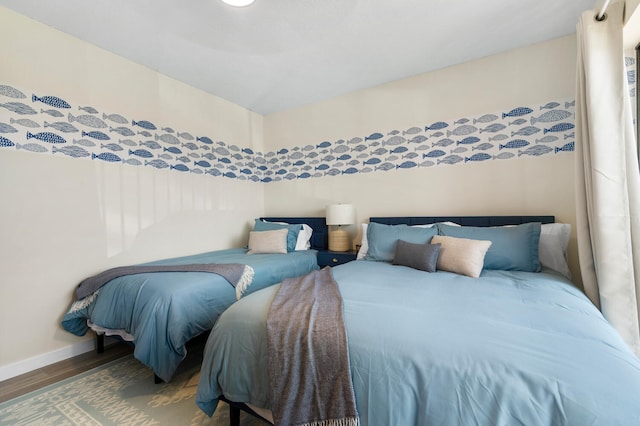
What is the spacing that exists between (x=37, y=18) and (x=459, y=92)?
142 inches

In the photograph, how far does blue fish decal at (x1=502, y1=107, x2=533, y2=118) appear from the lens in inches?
98.6

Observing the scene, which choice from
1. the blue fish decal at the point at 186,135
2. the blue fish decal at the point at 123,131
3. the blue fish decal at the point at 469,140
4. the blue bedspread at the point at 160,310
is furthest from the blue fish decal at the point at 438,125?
the blue fish decal at the point at 123,131

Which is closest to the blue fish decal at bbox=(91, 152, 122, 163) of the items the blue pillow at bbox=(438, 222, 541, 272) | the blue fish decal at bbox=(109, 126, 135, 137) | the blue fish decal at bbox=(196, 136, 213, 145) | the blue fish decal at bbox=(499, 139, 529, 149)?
the blue fish decal at bbox=(109, 126, 135, 137)

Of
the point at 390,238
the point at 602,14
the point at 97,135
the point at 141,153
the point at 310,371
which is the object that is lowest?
the point at 310,371

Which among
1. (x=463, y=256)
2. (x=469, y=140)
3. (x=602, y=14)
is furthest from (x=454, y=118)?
(x=463, y=256)

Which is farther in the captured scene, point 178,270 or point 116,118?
point 116,118

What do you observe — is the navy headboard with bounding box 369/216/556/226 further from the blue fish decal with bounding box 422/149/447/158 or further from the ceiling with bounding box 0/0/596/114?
the ceiling with bounding box 0/0/596/114

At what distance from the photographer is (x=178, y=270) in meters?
2.22

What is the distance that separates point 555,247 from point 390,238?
123 centimetres

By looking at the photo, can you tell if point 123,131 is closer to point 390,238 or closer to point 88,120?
point 88,120

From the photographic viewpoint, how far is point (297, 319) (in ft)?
4.00

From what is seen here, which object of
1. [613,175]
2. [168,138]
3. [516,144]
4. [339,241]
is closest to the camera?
[613,175]

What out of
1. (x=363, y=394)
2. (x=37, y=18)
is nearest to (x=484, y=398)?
(x=363, y=394)

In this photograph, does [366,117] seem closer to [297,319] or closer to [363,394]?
[297,319]
